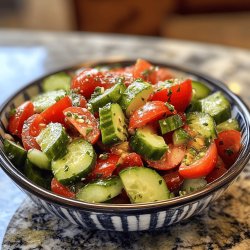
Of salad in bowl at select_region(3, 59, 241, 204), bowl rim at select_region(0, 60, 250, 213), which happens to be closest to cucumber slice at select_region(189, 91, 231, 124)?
salad in bowl at select_region(3, 59, 241, 204)

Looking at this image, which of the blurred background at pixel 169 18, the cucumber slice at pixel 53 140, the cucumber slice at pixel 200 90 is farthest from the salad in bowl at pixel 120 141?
the blurred background at pixel 169 18

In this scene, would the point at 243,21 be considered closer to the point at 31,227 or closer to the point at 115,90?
the point at 115,90

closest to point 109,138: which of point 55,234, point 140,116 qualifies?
point 140,116

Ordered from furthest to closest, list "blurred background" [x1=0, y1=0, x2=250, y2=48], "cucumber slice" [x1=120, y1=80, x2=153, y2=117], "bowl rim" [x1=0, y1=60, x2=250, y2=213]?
"blurred background" [x1=0, y1=0, x2=250, y2=48] → "cucumber slice" [x1=120, y1=80, x2=153, y2=117] → "bowl rim" [x1=0, y1=60, x2=250, y2=213]

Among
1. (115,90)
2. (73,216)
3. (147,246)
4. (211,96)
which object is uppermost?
(115,90)

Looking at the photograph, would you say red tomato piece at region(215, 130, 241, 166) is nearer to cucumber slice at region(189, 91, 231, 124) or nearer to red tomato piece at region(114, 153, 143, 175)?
cucumber slice at region(189, 91, 231, 124)

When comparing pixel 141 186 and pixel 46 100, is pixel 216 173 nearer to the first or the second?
pixel 141 186

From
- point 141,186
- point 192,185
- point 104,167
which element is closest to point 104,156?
point 104,167
